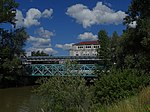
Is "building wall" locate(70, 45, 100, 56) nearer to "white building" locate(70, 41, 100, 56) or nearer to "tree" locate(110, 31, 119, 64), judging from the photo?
"white building" locate(70, 41, 100, 56)

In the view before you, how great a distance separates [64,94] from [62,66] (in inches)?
352

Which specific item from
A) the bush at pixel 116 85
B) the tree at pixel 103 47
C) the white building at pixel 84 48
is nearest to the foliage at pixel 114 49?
the tree at pixel 103 47

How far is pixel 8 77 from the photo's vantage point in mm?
59156

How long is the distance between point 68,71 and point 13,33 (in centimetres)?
4383

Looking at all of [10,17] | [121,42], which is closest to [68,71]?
[121,42]

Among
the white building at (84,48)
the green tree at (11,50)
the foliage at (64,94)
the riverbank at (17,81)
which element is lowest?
the riverbank at (17,81)

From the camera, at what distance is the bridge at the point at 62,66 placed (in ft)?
56.9

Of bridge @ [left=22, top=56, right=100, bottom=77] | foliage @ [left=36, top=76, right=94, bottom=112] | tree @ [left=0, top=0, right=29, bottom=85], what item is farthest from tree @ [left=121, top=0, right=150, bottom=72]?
tree @ [left=0, top=0, right=29, bottom=85]

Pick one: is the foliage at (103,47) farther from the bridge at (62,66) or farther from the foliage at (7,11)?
the foliage at (7,11)

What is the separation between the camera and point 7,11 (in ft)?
179

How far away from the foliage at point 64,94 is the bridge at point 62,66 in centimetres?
58

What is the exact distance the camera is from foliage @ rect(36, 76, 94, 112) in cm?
1537

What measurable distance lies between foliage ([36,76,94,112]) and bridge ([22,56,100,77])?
583mm

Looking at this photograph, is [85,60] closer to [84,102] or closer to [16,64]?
[16,64]
